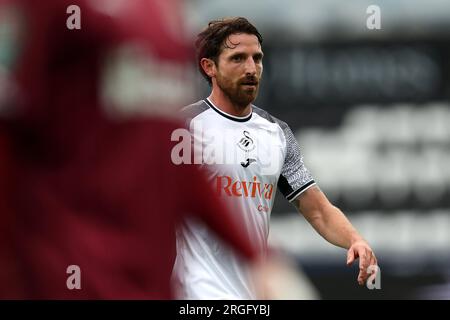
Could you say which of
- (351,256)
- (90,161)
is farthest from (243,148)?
(90,161)

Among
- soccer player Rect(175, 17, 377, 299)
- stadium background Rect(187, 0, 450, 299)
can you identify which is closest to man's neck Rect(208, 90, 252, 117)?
soccer player Rect(175, 17, 377, 299)

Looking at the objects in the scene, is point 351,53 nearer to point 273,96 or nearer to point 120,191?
point 273,96

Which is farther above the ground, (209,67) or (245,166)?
(209,67)

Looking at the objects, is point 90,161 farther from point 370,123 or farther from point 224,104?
point 370,123

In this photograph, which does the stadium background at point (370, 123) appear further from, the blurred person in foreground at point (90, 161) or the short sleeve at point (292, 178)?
the blurred person in foreground at point (90, 161)

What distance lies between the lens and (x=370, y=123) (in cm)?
476

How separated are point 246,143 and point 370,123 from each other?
1714 millimetres

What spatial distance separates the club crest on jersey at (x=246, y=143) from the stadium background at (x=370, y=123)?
4.31ft

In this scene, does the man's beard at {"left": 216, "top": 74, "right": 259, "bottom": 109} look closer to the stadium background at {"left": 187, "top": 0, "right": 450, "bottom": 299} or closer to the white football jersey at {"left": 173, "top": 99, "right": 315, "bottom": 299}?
the white football jersey at {"left": 173, "top": 99, "right": 315, "bottom": 299}

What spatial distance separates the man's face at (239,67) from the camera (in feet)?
10.1

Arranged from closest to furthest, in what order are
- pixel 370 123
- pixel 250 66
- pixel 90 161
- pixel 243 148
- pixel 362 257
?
pixel 90 161
pixel 362 257
pixel 250 66
pixel 243 148
pixel 370 123

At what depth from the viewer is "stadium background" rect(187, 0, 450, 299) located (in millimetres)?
4594

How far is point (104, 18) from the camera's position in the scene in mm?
793
